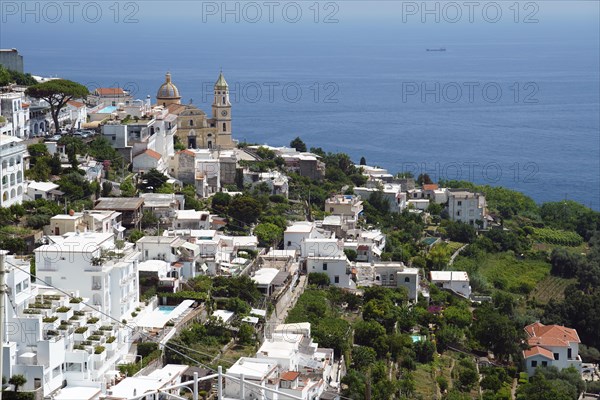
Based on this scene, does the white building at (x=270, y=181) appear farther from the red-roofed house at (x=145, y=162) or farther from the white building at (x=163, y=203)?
the white building at (x=163, y=203)

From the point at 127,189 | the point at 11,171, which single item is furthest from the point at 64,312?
the point at 127,189

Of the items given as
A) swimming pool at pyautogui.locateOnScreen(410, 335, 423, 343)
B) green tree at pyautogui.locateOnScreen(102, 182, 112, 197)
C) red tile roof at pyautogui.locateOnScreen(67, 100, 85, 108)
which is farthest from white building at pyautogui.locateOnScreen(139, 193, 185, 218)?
red tile roof at pyautogui.locateOnScreen(67, 100, 85, 108)

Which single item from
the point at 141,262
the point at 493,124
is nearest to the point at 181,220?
the point at 141,262

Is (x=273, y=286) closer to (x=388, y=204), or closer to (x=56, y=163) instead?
(x=56, y=163)

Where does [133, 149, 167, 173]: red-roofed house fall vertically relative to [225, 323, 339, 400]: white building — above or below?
above

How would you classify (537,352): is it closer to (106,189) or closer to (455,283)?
(455,283)

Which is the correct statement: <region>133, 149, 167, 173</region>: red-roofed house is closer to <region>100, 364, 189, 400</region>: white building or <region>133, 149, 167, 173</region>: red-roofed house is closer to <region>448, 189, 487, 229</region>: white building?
<region>448, 189, 487, 229</region>: white building
